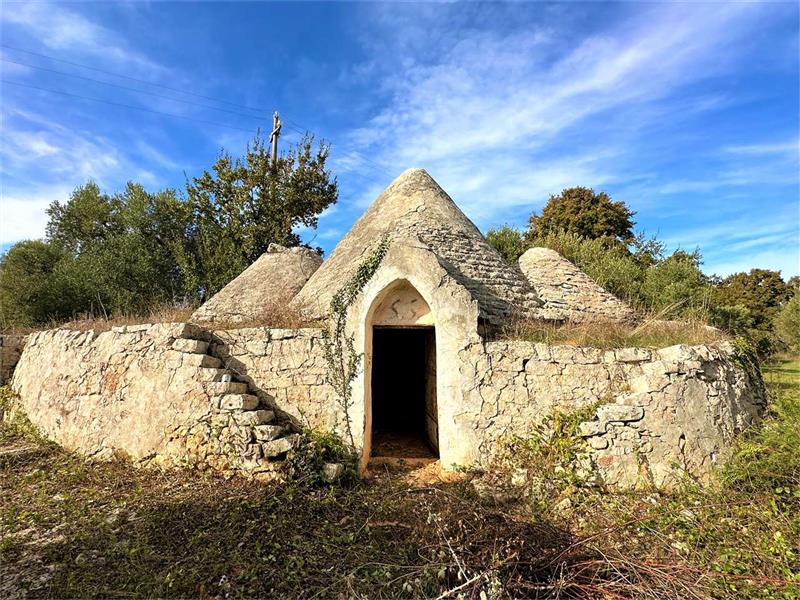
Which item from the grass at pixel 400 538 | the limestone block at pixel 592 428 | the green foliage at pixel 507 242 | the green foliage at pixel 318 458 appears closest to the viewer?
the grass at pixel 400 538

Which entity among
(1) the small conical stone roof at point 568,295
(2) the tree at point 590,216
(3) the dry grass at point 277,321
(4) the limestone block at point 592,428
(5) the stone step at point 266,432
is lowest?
(5) the stone step at point 266,432

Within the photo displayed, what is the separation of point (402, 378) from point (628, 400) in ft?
20.7

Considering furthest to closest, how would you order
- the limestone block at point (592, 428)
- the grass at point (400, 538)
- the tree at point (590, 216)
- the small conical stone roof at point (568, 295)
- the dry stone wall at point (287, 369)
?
the tree at point (590, 216) → the small conical stone roof at point (568, 295) → the dry stone wall at point (287, 369) → the limestone block at point (592, 428) → the grass at point (400, 538)

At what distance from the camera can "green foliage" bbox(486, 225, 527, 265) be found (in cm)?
1527

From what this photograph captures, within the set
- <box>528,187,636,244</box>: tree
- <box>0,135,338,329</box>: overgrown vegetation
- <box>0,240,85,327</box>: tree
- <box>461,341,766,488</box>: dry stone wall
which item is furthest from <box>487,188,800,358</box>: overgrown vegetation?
<box>0,240,85,327</box>: tree

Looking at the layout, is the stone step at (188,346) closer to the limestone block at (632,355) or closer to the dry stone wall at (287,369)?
the dry stone wall at (287,369)

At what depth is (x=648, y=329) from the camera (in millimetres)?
6984

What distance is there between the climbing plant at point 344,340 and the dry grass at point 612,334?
2267mm

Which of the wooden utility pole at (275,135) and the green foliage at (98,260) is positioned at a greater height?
the wooden utility pole at (275,135)

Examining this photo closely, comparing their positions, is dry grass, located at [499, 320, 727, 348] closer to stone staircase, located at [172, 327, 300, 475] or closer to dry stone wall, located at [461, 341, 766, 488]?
dry stone wall, located at [461, 341, 766, 488]

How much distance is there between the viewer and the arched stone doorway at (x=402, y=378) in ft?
22.2

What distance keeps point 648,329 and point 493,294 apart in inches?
100

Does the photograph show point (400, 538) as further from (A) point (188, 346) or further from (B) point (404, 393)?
(B) point (404, 393)

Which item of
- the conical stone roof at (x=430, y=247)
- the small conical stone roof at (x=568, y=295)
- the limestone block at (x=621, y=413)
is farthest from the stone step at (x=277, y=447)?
the small conical stone roof at (x=568, y=295)
